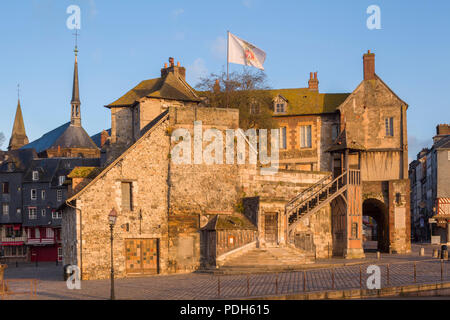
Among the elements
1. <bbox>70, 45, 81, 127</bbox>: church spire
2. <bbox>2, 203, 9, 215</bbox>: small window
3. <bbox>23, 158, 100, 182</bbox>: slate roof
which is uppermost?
<bbox>70, 45, 81, 127</bbox>: church spire

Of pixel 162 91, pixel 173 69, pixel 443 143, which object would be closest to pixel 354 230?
pixel 162 91

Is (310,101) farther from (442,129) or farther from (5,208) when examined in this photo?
(5,208)

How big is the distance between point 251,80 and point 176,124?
16.8 m

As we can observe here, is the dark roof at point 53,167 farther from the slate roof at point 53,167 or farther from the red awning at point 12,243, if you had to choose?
the red awning at point 12,243

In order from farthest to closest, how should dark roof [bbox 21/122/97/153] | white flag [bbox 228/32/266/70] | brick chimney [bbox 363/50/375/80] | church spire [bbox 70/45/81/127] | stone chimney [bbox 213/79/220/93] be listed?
1. church spire [bbox 70/45/81/127]
2. dark roof [bbox 21/122/97/153]
3. stone chimney [bbox 213/79/220/93]
4. brick chimney [bbox 363/50/375/80]
5. white flag [bbox 228/32/266/70]

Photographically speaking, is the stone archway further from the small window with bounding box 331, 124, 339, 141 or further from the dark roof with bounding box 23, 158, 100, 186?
the dark roof with bounding box 23, 158, 100, 186

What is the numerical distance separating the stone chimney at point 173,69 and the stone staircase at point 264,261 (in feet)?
62.7

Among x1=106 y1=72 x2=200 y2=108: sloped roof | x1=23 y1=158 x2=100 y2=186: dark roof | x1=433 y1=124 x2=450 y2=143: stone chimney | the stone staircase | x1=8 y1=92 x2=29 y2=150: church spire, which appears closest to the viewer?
the stone staircase

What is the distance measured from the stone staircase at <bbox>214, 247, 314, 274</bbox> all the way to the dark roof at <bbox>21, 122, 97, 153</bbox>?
65318 millimetres

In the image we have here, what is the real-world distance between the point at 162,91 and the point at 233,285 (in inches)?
834

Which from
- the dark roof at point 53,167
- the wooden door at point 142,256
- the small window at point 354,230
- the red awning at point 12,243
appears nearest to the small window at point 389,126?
the small window at point 354,230

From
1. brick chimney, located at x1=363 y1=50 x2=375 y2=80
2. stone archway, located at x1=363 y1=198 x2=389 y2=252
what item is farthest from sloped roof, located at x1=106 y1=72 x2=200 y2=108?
stone archway, located at x1=363 y1=198 x2=389 y2=252

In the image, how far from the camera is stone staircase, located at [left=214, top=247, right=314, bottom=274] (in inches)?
1195
